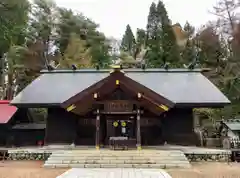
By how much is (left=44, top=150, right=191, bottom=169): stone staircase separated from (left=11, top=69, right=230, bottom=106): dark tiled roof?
10.7 feet

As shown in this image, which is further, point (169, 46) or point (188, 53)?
point (169, 46)

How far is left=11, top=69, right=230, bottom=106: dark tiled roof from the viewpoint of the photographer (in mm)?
13992

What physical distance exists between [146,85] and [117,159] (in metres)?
5.91

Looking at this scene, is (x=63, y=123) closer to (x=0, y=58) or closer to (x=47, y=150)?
(x=47, y=150)

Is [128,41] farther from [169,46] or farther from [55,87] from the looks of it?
[55,87]

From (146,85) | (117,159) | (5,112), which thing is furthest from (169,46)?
(117,159)

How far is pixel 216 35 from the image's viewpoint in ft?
89.0

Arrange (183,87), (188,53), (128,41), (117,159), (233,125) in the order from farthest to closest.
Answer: (128,41) → (188,53) → (233,125) → (183,87) → (117,159)

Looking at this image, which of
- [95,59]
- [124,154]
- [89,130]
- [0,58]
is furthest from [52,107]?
[95,59]

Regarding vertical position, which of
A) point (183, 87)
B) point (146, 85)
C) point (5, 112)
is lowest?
point (5, 112)

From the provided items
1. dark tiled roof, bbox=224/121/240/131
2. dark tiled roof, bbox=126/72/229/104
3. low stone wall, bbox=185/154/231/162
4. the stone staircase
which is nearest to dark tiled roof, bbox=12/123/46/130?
the stone staircase

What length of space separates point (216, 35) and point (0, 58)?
21.2 m

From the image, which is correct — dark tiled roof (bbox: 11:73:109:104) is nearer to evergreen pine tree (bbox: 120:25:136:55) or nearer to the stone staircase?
the stone staircase

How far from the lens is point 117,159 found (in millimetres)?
10898
